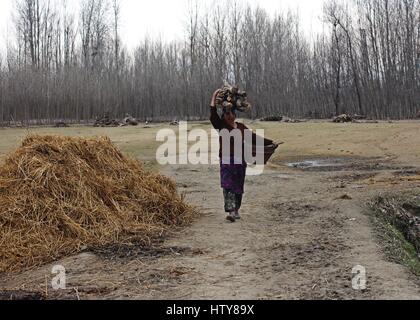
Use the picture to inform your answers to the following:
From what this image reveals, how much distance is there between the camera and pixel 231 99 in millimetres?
6203

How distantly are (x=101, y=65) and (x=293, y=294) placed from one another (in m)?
32.9

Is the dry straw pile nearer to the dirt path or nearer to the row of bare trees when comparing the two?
the dirt path

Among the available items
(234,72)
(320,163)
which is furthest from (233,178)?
(234,72)

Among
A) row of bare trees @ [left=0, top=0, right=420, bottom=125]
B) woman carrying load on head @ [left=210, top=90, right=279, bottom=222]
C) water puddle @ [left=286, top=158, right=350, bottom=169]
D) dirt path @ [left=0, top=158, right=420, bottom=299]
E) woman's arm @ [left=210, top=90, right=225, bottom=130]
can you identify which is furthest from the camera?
row of bare trees @ [left=0, top=0, right=420, bottom=125]

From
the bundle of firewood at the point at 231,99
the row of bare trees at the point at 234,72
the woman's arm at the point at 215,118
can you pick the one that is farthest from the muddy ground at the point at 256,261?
the row of bare trees at the point at 234,72

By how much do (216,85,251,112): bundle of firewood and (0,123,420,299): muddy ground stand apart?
134 centimetres

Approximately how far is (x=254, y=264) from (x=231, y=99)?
240 cm

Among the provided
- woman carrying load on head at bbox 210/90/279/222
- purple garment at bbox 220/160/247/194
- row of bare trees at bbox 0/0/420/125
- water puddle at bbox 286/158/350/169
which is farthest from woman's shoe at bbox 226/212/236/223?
row of bare trees at bbox 0/0/420/125

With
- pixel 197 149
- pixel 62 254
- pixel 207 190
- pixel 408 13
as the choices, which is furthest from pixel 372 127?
pixel 62 254

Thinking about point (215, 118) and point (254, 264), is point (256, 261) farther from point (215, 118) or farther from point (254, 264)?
point (215, 118)

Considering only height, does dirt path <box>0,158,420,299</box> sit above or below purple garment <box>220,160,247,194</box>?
below

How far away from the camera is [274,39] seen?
34.0 meters

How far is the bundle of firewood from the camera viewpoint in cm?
616

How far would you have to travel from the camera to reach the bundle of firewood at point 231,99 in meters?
6.16
